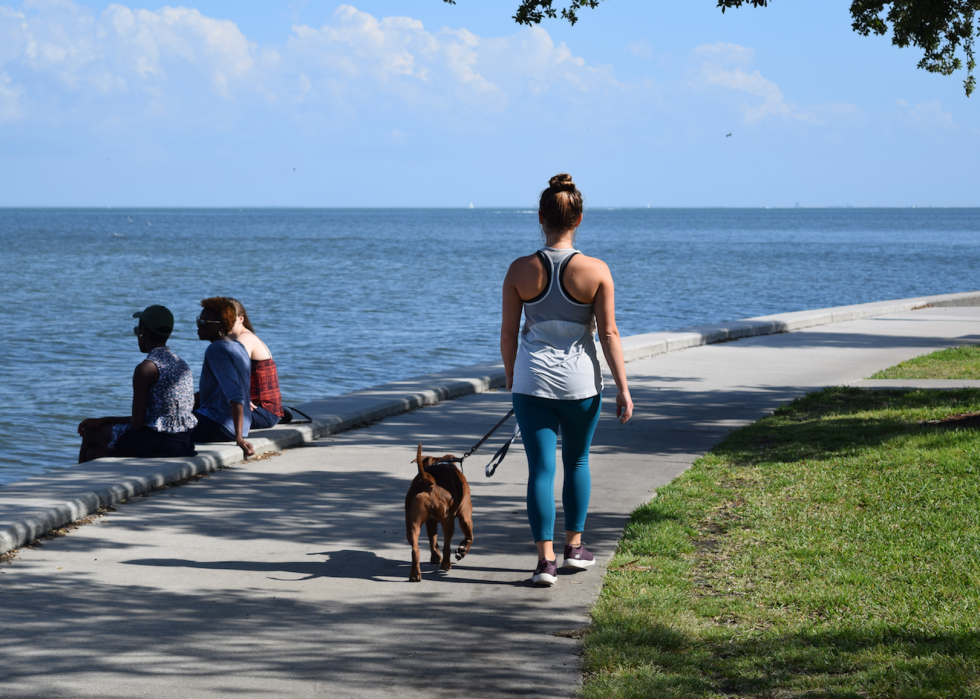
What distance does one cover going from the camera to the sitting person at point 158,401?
22.9 feet

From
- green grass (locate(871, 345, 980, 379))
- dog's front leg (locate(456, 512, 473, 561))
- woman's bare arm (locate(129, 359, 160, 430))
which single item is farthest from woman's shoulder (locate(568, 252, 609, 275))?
green grass (locate(871, 345, 980, 379))

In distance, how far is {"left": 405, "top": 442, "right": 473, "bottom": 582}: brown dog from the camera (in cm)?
486

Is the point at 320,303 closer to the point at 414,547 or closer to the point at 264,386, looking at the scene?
the point at 264,386

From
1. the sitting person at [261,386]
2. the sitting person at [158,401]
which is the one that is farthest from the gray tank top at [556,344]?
the sitting person at [261,386]

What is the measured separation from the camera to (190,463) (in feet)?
22.8

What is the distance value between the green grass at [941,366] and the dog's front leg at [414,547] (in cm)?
795

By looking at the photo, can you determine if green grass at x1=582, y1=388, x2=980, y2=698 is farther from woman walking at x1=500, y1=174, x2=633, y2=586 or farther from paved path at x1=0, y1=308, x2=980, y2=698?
woman walking at x1=500, y1=174, x2=633, y2=586

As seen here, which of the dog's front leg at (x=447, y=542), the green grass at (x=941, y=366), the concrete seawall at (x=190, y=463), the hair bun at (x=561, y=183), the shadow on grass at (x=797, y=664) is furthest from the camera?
the green grass at (x=941, y=366)

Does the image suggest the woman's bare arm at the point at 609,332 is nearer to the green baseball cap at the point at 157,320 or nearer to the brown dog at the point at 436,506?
the brown dog at the point at 436,506

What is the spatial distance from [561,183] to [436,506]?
1639 millimetres

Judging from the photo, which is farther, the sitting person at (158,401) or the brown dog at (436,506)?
the sitting person at (158,401)

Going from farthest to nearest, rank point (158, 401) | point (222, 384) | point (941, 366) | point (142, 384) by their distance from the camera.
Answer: point (941, 366)
point (222, 384)
point (158, 401)
point (142, 384)

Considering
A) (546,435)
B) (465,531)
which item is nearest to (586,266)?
(546,435)

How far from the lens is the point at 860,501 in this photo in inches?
242
